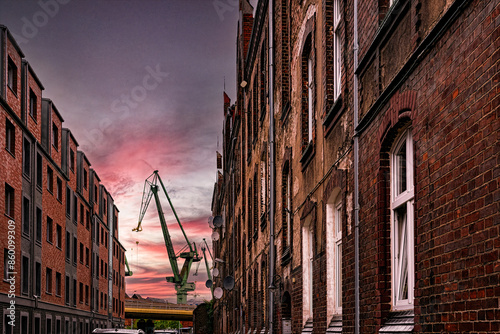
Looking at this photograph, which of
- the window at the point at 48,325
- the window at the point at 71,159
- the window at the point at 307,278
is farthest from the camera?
the window at the point at 71,159

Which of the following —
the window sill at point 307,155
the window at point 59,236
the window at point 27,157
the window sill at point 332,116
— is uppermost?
the window at point 27,157

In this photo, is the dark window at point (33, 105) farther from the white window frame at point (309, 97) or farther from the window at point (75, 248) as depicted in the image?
the white window frame at point (309, 97)

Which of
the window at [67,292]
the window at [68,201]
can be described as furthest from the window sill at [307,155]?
the window at [68,201]

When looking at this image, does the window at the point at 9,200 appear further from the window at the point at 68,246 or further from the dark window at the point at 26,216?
the window at the point at 68,246

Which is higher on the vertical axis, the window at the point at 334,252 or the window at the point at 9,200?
the window at the point at 9,200

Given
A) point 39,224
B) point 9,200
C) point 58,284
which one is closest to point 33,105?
point 39,224

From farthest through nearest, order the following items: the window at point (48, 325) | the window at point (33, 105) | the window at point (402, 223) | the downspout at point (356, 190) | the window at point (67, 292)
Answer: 1. the window at point (67, 292)
2. the window at point (48, 325)
3. the window at point (33, 105)
4. the downspout at point (356, 190)
5. the window at point (402, 223)

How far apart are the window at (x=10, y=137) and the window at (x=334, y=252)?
70.5 ft

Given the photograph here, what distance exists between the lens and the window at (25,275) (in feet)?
104

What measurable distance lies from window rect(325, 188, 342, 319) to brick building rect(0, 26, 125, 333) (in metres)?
19.9

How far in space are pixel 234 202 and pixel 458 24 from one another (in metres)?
29.9

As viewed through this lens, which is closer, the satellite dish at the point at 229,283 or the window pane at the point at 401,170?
the window pane at the point at 401,170

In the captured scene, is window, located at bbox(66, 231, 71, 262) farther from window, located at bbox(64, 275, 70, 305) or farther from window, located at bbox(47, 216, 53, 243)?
window, located at bbox(47, 216, 53, 243)

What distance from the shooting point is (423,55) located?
622cm
